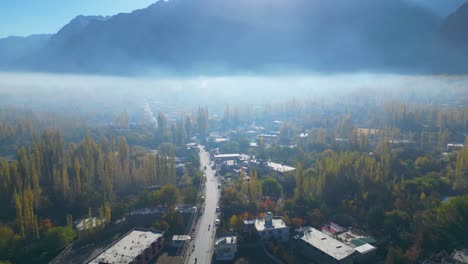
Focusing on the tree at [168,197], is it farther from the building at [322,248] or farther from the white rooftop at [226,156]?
the white rooftop at [226,156]

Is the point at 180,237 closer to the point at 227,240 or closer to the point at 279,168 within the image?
the point at 227,240

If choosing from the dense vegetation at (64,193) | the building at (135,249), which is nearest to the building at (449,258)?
the building at (135,249)

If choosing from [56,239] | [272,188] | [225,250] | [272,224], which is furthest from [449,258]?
[56,239]

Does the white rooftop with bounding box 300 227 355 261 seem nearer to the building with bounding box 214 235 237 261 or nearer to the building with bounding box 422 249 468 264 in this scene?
the building with bounding box 422 249 468 264

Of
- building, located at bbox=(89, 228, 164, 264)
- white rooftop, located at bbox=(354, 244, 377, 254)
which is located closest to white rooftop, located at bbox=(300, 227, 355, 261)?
white rooftop, located at bbox=(354, 244, 377, 254)

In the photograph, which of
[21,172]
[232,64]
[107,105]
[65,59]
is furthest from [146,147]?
[65,59]

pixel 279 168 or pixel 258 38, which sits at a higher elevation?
pixel 258 38
